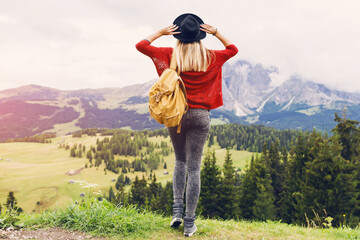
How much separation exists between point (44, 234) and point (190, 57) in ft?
13.6

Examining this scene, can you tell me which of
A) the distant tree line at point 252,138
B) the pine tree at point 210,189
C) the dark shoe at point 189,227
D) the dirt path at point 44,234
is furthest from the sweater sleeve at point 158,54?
the distant tree line at point 252,138

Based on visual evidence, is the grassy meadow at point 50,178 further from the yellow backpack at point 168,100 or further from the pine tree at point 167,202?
the yellow backpack at point 168,100

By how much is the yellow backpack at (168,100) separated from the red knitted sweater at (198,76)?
348 mm

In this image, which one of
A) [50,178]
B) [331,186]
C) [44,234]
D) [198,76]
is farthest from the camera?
[50,178]

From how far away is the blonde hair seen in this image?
178 inches

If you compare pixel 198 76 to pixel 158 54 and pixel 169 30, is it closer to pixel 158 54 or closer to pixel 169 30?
pixel 158 54

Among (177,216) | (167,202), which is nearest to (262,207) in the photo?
(167,202)

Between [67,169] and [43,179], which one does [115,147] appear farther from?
[43,179]

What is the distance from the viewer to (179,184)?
4902 millimetres

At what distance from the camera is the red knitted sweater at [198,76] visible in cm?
456

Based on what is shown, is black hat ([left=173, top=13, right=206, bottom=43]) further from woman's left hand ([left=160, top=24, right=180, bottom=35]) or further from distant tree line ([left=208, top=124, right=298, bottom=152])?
distant tree line ([left=208, top=124, right=298, bottom=152])

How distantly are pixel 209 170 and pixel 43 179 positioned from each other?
149403 mm

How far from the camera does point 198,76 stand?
4656 mm

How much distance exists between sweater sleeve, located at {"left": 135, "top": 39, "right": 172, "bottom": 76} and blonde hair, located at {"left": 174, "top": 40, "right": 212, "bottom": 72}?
0.68ft
